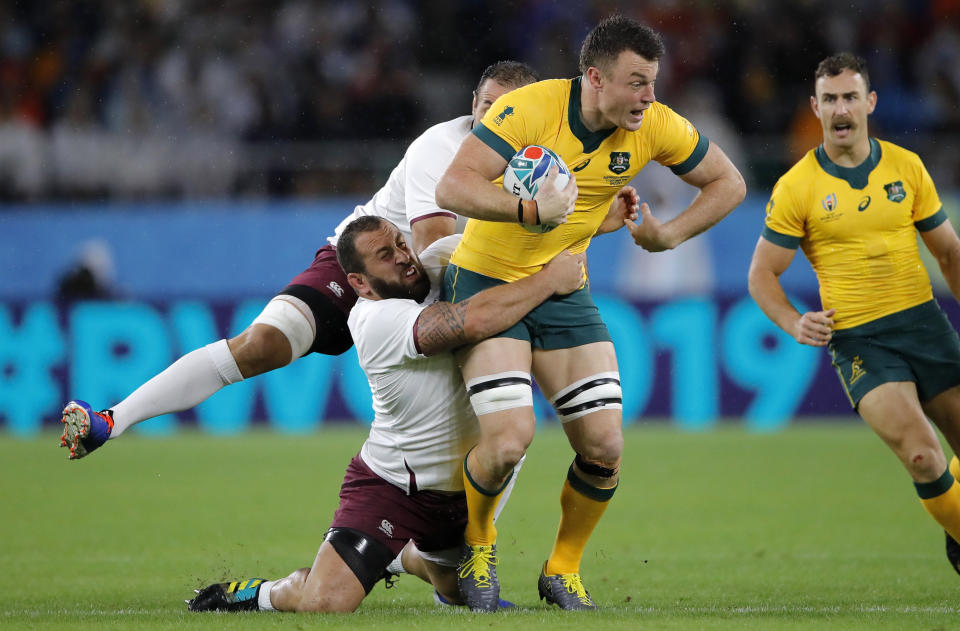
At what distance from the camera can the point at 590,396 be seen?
223 inches

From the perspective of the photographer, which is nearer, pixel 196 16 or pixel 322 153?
pixel 322 153

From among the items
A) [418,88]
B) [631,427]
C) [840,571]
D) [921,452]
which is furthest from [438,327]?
[418,88]

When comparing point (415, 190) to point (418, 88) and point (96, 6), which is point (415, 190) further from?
point (96, 6)

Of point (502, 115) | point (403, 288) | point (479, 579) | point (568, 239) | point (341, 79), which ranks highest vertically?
point (341, 79)

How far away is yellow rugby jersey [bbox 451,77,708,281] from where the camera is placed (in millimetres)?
5559

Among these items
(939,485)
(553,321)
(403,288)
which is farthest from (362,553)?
(939,485)

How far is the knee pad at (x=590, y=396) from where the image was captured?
18.6ft

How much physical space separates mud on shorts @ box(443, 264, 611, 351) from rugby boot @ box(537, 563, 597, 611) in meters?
1.03

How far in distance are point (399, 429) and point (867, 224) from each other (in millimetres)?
2484

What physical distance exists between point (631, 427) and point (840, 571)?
743 cm

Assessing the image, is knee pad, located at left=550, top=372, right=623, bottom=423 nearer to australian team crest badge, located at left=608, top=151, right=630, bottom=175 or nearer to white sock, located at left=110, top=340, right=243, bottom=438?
australian team crest badge, located at left=608, top=151, right=630, bottom=175

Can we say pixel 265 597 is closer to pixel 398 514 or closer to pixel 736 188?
pixel 398 514

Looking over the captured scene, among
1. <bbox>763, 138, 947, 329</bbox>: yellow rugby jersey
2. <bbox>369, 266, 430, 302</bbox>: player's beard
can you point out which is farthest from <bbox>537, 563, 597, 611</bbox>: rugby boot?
<bbox>763, 138, 947, 329</bbox>: yellow rugby jersey

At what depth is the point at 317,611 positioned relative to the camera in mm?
5562
